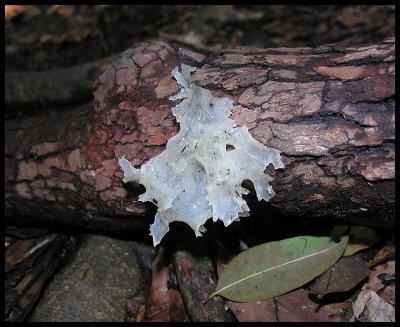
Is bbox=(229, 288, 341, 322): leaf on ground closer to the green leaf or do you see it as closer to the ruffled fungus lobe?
the green leaf

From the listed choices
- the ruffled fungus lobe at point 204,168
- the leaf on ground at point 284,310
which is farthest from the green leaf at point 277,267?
the ruffled fungus lobe at point 204,168

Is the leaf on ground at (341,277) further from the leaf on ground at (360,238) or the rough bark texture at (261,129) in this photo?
the rough bark texture at (261,129)

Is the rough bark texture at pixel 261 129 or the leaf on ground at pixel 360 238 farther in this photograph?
the leaf on ground at pixel 360 238

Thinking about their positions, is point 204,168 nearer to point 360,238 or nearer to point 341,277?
point 341,277

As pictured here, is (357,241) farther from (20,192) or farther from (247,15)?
(247,15)

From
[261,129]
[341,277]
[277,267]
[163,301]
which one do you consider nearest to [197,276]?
[163,301]

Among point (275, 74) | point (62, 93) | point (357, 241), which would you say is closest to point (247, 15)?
point (62, 93)
